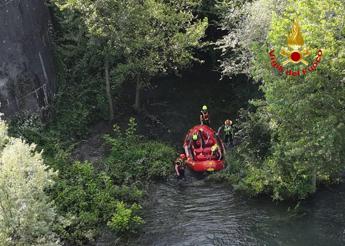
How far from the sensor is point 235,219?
59.1ft

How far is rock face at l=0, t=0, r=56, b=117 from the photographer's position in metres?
21.2

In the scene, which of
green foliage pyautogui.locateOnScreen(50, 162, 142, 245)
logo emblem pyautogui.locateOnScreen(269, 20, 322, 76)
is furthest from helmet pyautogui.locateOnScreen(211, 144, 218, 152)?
logo emblem pyautogui.locateOnScreen(269, 20, 322, 76)

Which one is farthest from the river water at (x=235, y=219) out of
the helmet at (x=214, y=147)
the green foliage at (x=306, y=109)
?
the helmet at (x=214, y=147)

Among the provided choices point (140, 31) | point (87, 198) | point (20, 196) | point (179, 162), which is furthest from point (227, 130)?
point (20, 196)

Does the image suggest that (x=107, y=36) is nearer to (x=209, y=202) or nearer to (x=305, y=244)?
(x=209, y=202)

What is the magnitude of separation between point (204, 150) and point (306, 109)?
22.8ft

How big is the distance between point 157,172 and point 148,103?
22.7 feet

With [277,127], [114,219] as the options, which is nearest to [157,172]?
[114,219]

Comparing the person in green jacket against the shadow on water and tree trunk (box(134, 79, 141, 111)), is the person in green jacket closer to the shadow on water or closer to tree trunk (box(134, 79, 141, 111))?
the shadow on water

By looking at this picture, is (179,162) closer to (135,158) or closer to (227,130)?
(135,158)

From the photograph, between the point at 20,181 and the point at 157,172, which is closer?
the point at 20,181

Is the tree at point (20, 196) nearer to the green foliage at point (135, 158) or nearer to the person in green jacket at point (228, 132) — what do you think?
the green foliage at point (135, 158)

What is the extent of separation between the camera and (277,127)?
18.2 m

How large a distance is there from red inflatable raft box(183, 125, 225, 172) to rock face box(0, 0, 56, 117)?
A: 725 cm
